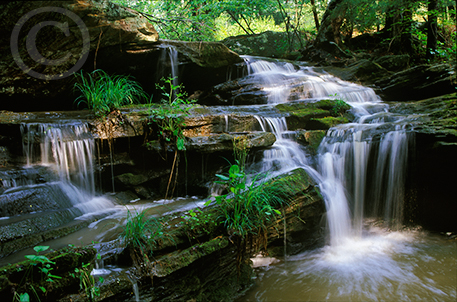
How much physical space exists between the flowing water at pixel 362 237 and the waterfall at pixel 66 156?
9.85 ft

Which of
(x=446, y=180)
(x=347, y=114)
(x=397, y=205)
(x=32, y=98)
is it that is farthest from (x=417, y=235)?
(x=32, y=98)

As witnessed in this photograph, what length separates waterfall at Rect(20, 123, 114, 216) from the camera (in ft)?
13.7

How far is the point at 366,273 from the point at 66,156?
490 centimetres

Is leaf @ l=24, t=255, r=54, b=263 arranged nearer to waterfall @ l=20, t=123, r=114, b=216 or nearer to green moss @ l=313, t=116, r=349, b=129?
waterfall @ l=20, t=123, r=114, b=216

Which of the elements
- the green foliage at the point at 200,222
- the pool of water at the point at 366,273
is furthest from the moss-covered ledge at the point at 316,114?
the green foliage at the point at 200,222

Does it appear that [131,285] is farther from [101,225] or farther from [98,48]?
[98,48]

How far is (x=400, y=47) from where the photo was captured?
1199 cm

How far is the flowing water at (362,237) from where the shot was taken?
3184 millimetres

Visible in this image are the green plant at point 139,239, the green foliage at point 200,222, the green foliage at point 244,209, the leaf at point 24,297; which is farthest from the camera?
the green foliage at point 244,209

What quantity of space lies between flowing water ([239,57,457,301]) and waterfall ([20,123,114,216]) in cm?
300

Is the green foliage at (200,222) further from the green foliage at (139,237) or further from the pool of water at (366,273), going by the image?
the pool of water at (366,273)

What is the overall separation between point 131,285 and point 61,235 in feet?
4.53

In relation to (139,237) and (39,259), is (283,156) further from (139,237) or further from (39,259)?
(39,259)

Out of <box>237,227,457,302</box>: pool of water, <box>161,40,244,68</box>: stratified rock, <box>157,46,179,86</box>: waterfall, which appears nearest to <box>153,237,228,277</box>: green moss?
<box>237,227,457,302</box>: pool of water
